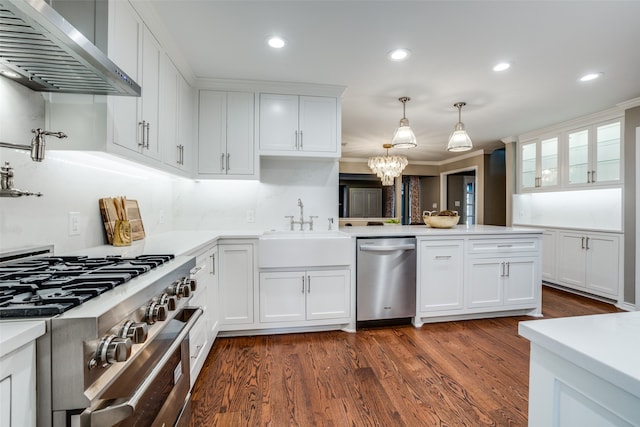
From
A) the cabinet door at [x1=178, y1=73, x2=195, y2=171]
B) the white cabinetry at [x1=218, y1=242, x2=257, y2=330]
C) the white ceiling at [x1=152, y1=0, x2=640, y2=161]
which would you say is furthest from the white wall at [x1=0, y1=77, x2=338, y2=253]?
the white ceiling at [x1=152, y1=0, x2=640, y2=161]

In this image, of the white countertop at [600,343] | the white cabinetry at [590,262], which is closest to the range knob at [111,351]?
the white countertop at [600,343]

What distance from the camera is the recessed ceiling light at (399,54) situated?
2254mm

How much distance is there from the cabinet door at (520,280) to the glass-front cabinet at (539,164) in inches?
77.9

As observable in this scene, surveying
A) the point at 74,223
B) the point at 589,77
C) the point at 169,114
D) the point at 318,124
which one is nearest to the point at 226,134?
the point at 169,114

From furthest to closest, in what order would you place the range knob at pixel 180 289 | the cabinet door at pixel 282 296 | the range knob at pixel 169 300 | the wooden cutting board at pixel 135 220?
the cabinet door at pixel 282 296, the wooden cutting board at pixel 135 220, the range knob at pixel 180 289, the range knob at pixel 169 300

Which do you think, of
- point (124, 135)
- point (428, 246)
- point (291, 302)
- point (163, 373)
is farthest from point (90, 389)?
point (428, 246)

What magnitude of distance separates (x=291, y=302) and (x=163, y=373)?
1.56m

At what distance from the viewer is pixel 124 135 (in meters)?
1.57

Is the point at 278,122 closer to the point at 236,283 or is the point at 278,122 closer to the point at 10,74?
the point at 236,283

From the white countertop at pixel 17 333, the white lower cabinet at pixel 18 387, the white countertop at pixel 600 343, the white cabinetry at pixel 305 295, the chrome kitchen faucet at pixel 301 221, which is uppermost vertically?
A: the chrome kitchen faucet at pixel 301 221

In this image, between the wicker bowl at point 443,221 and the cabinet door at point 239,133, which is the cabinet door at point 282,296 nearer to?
the cabinet door at point 239,133

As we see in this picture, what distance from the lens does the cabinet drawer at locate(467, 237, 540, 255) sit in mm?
2941

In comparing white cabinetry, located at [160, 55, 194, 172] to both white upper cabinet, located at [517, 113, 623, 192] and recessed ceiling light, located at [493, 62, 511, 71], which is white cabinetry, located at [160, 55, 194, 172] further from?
white upper cabinet, located at [517, 113, 623, 192]

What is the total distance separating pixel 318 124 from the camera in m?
2.96
